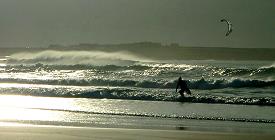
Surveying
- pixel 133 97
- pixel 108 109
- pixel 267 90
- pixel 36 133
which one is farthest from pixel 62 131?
pixel 267 90

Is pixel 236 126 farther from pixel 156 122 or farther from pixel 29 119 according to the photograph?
pixel 29 119

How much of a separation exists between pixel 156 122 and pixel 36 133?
141 inches

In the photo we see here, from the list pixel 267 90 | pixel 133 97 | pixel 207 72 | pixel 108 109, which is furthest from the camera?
pixel 207 72

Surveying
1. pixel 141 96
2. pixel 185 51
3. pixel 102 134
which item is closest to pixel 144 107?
pixel 141 96

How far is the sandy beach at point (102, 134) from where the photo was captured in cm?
1037

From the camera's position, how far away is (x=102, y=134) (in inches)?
428

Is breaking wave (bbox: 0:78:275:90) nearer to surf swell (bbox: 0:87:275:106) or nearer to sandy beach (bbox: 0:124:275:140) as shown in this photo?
surf swell (bbox: 0:87:275:106)

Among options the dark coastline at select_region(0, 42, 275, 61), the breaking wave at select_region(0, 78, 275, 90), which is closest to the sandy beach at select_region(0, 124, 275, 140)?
the breaking wave at select_region(0, 78, 275, 90)

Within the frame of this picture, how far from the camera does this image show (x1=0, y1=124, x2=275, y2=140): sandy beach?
34.0ft

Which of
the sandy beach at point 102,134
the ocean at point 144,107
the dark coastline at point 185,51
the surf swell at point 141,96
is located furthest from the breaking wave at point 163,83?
the dark coastline at point 185,51

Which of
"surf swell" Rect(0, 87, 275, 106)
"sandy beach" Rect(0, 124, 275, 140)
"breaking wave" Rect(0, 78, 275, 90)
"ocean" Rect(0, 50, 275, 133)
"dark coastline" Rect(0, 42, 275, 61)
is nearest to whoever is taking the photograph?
"sandy beach" Rect(0, 124, 275, 140)

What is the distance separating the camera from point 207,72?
120 feet

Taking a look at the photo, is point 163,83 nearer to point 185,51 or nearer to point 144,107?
point 144,107

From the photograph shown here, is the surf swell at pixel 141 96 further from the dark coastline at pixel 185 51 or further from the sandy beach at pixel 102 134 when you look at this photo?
the dark coastline at pixel 185 51
